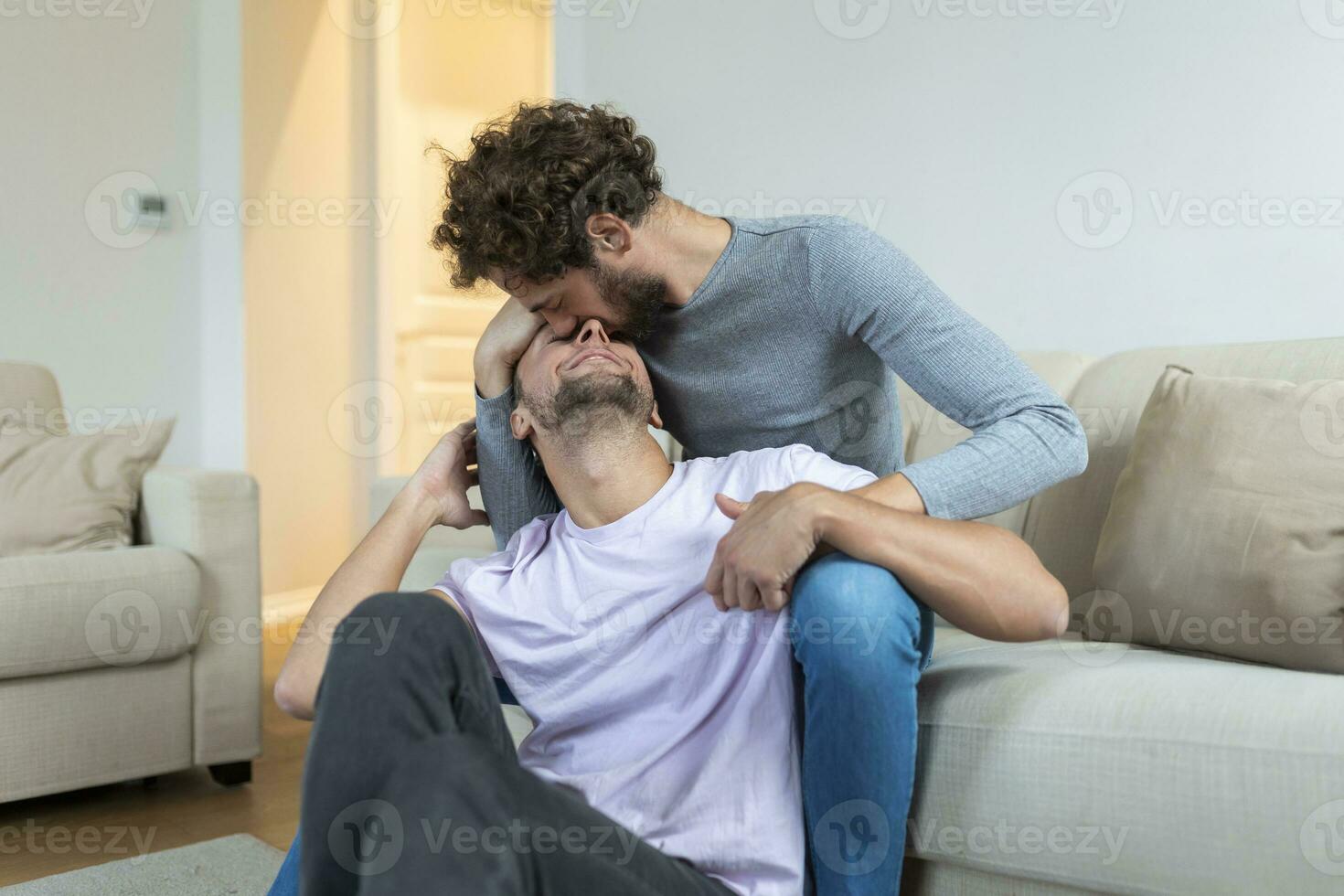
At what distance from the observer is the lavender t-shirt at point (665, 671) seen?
1.18 meters

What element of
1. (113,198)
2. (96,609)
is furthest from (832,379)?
(113,198)

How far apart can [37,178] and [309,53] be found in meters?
1.06

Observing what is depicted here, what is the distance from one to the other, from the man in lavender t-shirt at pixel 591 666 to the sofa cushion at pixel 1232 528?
0.52 meters

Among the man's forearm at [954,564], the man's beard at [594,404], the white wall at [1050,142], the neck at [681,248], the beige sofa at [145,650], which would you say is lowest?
the beige sofa at [145,650]

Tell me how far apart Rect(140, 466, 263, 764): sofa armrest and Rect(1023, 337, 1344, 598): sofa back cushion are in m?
1.57

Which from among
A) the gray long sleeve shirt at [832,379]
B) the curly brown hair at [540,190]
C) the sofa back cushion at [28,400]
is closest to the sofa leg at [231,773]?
the sofa back cushion at [28,400]

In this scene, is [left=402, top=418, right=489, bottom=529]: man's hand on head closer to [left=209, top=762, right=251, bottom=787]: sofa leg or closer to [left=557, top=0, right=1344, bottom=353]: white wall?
[left=209, top=762, right=251, bottom=787]: sofa leg

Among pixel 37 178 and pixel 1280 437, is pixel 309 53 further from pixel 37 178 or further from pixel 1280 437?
pixel 1280 437

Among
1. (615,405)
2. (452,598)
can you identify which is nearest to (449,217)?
(615,405)

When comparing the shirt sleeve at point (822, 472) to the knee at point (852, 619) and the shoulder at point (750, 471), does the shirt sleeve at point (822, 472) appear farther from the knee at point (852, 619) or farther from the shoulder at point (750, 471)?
the knee at point (852, 619)

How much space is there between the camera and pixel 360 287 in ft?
14.8

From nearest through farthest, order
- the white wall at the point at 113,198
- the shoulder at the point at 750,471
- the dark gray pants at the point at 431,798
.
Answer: the dark gray pants at the point at 431,798 → the shoulder at the point at 750,471 → the white wall at the point at 113,198

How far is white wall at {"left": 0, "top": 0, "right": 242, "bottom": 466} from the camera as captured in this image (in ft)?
12.1

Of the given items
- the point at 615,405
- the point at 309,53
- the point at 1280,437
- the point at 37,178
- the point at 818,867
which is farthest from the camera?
the point at 309,53
